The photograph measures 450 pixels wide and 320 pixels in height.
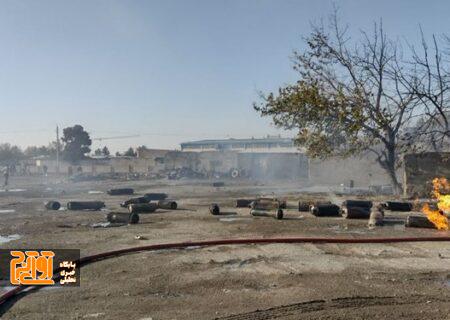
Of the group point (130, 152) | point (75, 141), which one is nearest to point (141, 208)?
point (75, 141)

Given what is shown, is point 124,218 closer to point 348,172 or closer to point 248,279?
point 248,279

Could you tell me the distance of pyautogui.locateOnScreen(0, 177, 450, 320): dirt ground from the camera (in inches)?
227

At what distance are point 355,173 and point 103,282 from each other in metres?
32.5

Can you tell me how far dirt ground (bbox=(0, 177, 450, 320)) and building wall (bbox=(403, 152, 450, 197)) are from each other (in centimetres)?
984

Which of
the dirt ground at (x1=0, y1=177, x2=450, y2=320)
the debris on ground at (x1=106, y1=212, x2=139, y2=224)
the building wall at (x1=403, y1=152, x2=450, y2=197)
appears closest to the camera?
the dirt ground at (x1=0, y1=177, x2=450, y2=320)

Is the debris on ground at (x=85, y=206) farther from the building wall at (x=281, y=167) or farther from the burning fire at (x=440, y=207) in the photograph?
the building wall at (x=281, y=167)

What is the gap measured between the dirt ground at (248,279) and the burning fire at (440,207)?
73cm

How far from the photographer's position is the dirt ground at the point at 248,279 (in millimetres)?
5754

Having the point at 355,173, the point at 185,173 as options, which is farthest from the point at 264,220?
the point at 185,173

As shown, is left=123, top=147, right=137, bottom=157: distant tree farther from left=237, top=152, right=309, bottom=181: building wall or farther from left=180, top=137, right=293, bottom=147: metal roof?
left=237, top=152, right=309, bottom=181: building wall

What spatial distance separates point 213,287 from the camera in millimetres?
6809

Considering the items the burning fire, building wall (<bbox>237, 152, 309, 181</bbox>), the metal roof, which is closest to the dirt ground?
the burning fire

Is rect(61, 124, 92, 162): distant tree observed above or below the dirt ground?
above

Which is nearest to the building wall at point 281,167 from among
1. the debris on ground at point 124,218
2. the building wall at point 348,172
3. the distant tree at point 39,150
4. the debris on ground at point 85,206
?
the building wall at point 348,172
